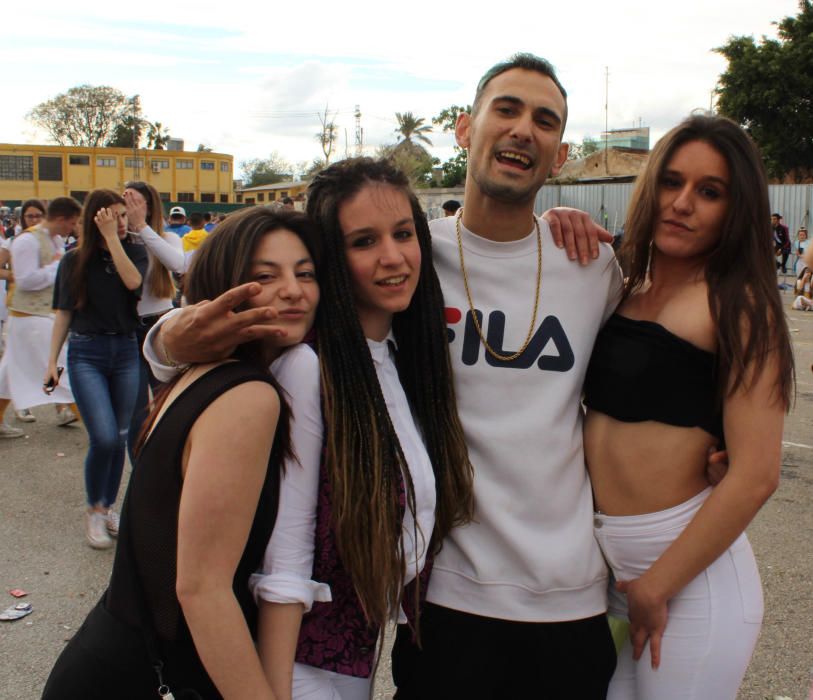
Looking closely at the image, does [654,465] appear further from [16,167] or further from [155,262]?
[16,167]

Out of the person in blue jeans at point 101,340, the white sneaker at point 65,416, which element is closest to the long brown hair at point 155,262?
the person in blue jeans at point 101,340

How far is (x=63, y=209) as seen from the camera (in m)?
6.89

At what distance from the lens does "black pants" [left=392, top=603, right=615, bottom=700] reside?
2035 millimetres

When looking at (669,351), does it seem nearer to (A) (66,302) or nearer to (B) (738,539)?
(B) (738,539)

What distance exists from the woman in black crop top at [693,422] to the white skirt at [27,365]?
19.5 ft

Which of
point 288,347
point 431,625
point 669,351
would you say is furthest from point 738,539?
point 288,347

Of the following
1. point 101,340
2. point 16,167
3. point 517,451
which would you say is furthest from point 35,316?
point 16,167

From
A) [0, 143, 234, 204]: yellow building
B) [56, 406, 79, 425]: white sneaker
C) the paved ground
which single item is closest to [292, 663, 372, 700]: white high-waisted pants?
the paved ground

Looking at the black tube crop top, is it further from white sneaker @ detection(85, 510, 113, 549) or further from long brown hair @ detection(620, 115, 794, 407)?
white sneaker @ detection(85, 510, 113, 549)

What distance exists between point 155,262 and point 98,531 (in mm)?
1802

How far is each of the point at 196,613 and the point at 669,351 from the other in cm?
133

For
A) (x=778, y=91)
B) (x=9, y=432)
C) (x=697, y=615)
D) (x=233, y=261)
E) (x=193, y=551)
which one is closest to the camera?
(x=193, y=551)

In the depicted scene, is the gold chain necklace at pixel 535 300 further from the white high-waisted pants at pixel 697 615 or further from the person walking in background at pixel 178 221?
the person walking in background at pixel 178 221

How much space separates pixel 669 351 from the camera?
6.68 ft
